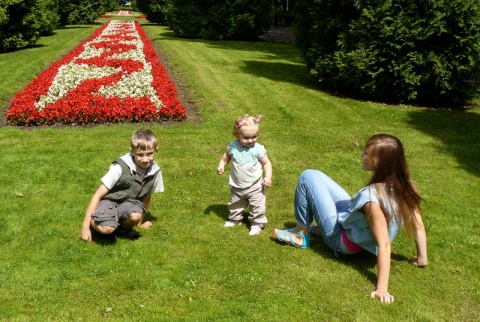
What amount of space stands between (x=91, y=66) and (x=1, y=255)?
10.8m

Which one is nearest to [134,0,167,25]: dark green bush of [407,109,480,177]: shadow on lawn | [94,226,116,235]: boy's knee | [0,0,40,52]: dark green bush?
[0,0,40,52]: dark green bush

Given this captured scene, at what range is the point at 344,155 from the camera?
7.36 m

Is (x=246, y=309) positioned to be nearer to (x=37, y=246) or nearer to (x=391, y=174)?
(x=391, y=174)

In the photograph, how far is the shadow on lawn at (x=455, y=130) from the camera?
7359 millimetres

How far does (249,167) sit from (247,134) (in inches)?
13.7

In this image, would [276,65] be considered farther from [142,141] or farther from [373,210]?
[373,210]

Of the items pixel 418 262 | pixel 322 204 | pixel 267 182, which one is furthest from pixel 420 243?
pixel 267 182

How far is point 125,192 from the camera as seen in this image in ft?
14.5

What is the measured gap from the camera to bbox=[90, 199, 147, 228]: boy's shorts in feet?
13.8

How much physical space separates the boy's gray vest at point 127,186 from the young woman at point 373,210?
1.49 m

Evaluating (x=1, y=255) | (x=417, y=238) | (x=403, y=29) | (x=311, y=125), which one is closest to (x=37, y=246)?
(x=1, y=255)

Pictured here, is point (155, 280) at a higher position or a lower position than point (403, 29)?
lower

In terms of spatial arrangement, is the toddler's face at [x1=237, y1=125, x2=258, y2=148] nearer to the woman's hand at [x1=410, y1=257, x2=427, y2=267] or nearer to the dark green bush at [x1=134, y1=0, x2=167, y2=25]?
the woman's hand at [x1=410, y1=257, x2=427, y2=267]

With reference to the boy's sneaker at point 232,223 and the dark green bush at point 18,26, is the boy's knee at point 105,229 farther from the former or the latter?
the dark green bush at point 18,26
